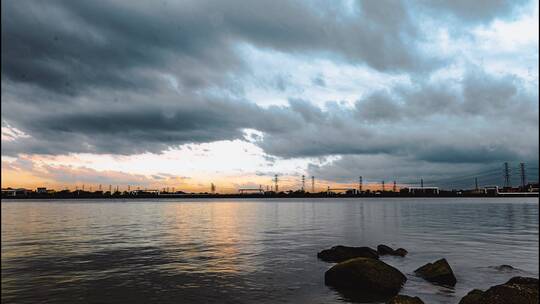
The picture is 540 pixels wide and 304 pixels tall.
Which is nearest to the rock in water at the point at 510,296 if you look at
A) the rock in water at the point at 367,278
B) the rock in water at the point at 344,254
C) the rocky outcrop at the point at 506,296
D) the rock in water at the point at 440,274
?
the rocky outcrop at the point at 506,296

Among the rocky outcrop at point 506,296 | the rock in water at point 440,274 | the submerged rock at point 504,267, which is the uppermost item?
the rocky outcrop at point 506,296

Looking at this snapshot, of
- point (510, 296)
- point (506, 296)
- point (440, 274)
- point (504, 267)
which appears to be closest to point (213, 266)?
point (440, 274)

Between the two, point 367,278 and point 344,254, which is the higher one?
point 367,278

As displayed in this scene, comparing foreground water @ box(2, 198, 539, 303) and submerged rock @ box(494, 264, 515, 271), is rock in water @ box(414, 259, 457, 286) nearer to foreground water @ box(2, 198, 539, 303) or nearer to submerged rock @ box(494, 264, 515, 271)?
foreground water @ box(2, 198, 539, 303)

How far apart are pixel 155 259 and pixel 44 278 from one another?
9.32 m

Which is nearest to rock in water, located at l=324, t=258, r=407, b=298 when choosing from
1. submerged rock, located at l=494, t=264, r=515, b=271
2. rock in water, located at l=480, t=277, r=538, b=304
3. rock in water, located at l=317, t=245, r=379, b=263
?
rock in water, located at l=480, t=277, r=538, b=304

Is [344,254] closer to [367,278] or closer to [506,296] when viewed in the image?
[367,278]

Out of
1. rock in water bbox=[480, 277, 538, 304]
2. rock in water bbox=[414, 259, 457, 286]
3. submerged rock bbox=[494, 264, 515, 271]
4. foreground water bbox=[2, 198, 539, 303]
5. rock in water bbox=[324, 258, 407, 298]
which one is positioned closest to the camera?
rock in water bbox=[480, 277, 538, 304]

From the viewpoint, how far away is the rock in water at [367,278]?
21.5 metres

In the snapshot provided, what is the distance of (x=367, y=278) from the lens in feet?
71.5

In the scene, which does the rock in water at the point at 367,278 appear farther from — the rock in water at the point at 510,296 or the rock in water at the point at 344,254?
the rock in water at the point at 344,254

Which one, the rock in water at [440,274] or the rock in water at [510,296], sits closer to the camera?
the rock in water at [510,296]

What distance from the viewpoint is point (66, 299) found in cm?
1994

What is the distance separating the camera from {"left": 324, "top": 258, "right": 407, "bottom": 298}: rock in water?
21469 millimetres
